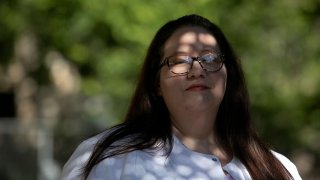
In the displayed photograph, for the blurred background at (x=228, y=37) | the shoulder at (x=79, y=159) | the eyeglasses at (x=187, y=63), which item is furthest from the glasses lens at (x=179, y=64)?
the blurred background at (x=228, y=37)

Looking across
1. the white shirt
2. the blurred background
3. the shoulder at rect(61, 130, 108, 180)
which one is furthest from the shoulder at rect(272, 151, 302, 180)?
the blurred background

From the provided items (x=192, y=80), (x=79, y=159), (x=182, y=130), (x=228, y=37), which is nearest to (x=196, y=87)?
(x=192, y=80)

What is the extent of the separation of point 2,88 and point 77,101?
210 cm

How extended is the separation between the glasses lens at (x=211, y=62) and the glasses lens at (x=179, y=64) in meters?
0.05

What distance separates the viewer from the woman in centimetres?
317

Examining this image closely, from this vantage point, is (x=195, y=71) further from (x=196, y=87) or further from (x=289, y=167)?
(x=289, y=167)

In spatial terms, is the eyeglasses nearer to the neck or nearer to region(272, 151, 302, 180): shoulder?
the neck

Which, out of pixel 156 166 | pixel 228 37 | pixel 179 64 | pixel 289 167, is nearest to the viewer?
pixel 156 166

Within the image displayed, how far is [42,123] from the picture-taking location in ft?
48.8

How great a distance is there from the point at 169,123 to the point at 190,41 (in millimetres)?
315

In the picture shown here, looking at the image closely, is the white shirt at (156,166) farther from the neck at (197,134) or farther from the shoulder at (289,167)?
the shoulder at (289,167)

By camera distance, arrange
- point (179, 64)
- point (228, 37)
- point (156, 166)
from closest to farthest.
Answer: point (156, 166)
point (179, 64)
point (228, 37)

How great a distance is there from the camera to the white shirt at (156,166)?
312cm

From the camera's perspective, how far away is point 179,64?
3.26 m
